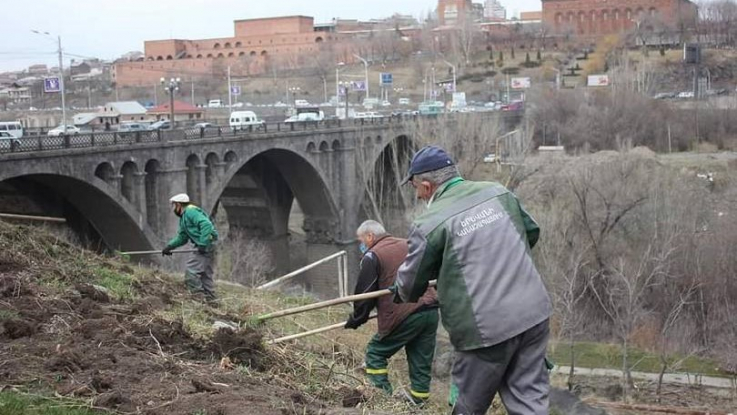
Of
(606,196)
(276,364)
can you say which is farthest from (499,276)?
(606,196)

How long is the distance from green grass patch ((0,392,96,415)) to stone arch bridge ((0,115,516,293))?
19.3 metres

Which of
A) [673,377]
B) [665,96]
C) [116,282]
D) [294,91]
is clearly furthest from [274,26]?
[116,282]

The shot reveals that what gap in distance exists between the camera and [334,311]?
11.7m

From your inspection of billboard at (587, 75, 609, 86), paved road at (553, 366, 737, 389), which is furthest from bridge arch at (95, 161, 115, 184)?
billboard at (587, 75, 609, 86)

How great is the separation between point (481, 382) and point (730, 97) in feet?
206

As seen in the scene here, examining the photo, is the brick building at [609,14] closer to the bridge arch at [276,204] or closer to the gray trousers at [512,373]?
the bridge arch at [276,204]

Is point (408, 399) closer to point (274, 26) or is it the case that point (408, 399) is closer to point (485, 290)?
point (485, 290)

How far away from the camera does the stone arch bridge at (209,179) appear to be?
83.7 ft

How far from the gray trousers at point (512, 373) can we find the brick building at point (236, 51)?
338 feet

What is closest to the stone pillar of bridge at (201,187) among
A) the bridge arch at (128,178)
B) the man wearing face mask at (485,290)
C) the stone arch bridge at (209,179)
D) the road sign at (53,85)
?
the stone arch bridge at (209,179)

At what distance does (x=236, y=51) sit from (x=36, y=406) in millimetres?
115412

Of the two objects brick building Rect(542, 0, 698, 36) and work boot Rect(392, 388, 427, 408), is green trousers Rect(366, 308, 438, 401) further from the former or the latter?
brick building Rect(542, 0, 698, 36)

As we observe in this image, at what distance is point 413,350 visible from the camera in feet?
21.3

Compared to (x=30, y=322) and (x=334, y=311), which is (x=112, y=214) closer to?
(x=334, y=311)
